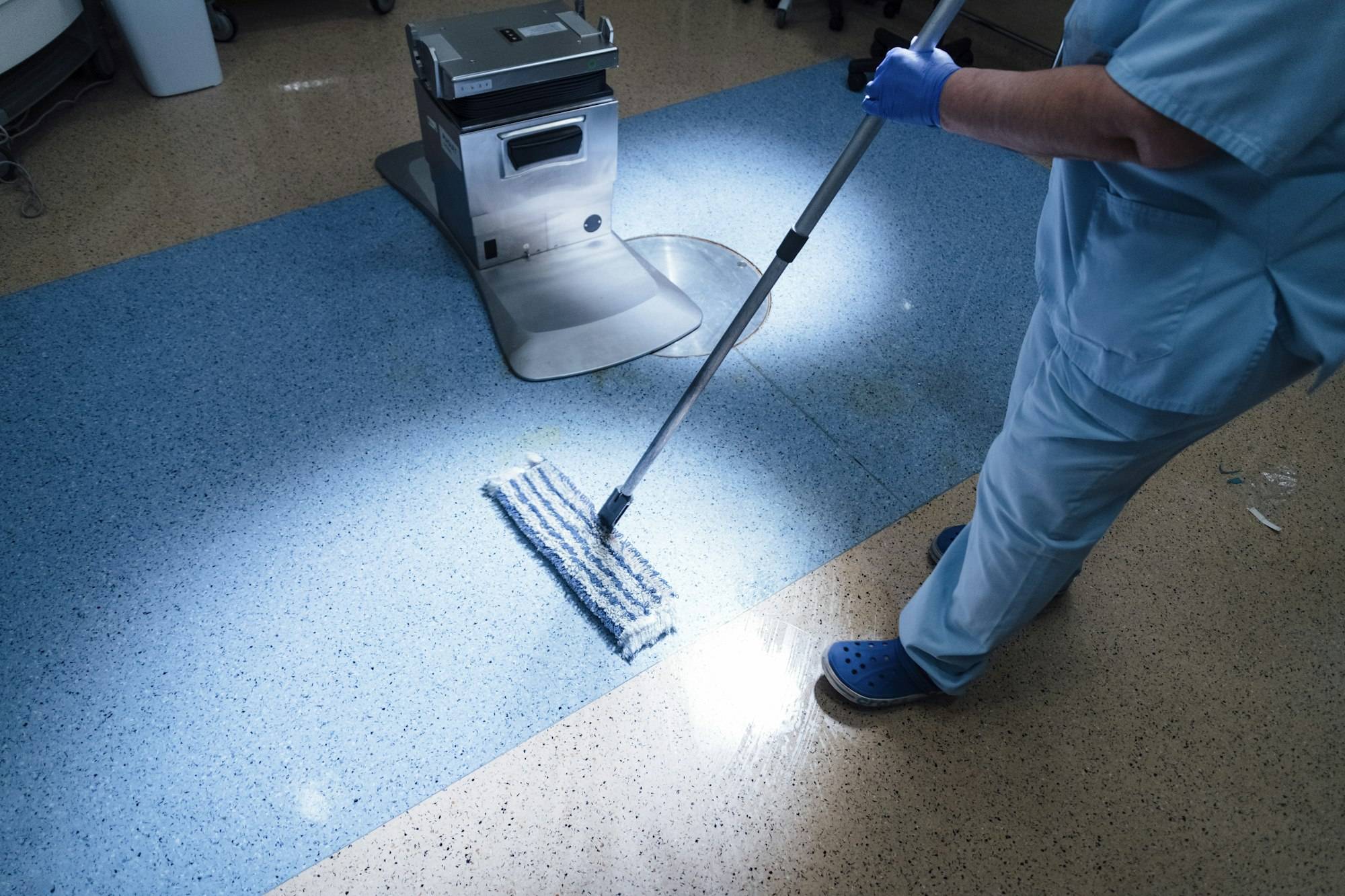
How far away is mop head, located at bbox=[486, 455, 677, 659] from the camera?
4.49ft

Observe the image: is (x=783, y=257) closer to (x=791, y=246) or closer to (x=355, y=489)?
(x=791, y=246)

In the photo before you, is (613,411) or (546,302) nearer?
(613,411)

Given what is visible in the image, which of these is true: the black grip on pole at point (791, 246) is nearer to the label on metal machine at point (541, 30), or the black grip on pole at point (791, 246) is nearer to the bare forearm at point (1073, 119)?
the bare forearm at point (1073, 119)

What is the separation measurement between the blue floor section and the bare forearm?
866mm

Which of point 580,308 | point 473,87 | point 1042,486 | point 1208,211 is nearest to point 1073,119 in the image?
point 1208,211

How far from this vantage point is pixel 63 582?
1370mm

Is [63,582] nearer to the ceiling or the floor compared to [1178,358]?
nearer to the floor

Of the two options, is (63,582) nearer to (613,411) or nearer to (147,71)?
(613,411)

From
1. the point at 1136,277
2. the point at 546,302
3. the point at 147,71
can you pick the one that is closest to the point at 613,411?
the point at 546,302

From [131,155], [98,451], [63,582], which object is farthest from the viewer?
[131,155]

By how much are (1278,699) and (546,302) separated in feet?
5.05

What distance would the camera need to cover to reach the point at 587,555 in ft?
4.76

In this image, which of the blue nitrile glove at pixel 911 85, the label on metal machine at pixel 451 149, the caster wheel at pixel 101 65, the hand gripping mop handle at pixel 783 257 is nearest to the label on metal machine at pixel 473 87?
the label on metal machine at pixel 451 149

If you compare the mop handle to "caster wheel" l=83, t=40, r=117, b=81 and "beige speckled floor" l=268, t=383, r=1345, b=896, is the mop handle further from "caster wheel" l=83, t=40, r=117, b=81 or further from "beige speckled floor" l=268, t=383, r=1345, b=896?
"caster wheel" l=83, t=40, r=117, b=81
